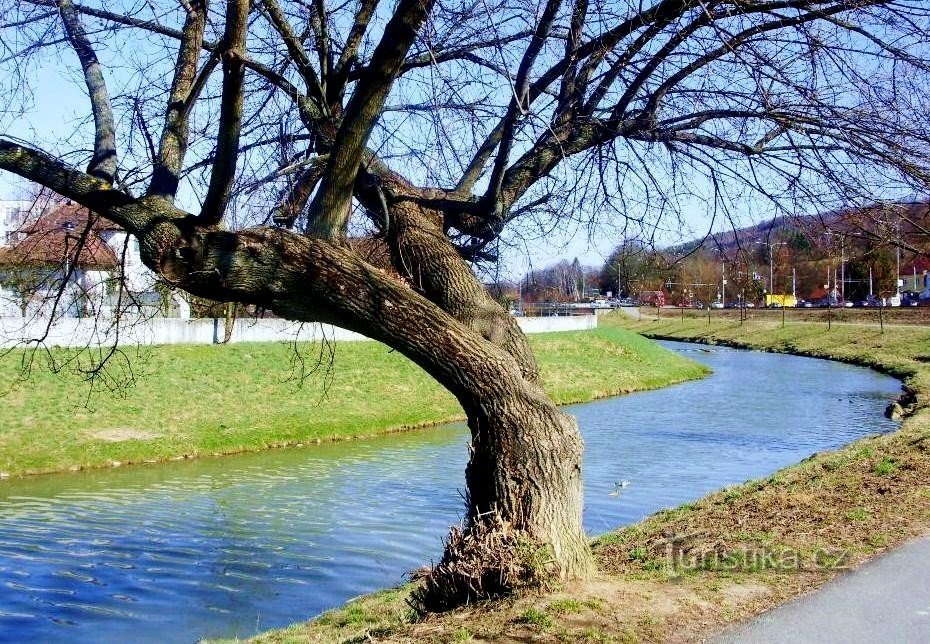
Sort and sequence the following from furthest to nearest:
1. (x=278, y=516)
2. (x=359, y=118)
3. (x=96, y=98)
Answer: (x=278, y=516), (x=96, y=98), (x=359, y=118)

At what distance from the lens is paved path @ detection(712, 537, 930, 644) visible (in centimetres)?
514

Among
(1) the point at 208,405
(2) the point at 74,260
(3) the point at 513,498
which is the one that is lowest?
(1) the point at 208,405

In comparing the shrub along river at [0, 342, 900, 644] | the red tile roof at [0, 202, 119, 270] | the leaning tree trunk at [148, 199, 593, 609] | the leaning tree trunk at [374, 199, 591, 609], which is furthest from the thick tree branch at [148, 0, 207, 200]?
the shrub along river at [0, 342, 900, 644]

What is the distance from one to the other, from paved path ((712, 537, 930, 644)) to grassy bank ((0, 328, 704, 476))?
33.6ft

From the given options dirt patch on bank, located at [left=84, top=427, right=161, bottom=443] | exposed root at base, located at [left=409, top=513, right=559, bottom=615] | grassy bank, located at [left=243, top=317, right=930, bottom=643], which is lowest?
dirt patch on bank, located at [left=84, top=427, right=161, bottom=443]

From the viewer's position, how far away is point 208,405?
894 inches

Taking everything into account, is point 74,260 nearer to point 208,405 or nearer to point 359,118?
point 359,118

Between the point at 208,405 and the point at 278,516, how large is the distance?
961cm

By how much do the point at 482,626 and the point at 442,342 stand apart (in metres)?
1.82

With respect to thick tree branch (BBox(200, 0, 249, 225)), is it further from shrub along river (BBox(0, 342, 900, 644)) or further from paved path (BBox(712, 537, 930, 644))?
shrub along river (BBox(0, 342, 900, 644))

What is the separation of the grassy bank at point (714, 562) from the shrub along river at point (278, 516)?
91.3 inches

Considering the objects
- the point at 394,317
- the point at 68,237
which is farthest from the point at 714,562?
the point at 68,237

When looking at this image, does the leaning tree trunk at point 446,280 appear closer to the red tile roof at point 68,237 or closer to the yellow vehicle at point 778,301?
the red tile roof at point 68,237

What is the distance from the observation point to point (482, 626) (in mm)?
5277
